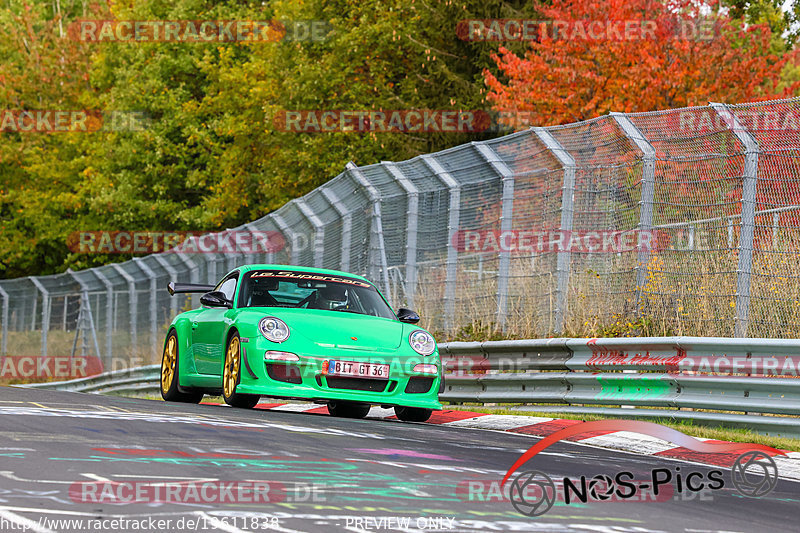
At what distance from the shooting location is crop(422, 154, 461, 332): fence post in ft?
48.5

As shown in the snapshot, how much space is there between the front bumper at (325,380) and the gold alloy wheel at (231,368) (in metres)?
0.19

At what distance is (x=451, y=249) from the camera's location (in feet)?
48.5

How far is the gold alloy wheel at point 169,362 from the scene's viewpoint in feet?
42.0

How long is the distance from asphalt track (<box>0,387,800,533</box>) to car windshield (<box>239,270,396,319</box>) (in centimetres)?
231

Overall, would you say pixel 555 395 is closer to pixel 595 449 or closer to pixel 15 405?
pixel 595 449

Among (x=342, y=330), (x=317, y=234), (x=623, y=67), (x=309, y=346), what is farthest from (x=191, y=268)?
(x=309, y=346)

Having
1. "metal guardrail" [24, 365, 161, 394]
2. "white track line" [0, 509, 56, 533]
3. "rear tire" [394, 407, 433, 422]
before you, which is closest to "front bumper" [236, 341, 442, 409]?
"rear tire" [394, 407, 433, 422]

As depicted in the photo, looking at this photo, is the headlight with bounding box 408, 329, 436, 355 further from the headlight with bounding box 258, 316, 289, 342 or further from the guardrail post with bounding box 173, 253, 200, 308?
the guardrail post with bounding box 173, 253, 200, 308

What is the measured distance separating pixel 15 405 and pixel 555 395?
16.7 feet

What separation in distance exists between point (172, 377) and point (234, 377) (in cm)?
218

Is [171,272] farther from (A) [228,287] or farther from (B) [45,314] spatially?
(A) [228,287]
